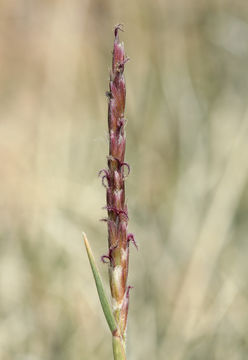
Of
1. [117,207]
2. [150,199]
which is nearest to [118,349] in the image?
[117,207]

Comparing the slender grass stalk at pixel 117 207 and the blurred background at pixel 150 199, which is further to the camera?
the blurred background at pixel 150 199

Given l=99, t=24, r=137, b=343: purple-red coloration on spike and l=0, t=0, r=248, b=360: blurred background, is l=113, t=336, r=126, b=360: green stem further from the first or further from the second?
l=0, t=0, r=248, b=360: blurred background

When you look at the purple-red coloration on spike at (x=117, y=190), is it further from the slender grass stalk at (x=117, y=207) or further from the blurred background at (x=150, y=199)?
the blurred background at (x=150, y=199)

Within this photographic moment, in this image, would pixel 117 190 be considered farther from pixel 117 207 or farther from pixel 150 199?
pixel 150 199

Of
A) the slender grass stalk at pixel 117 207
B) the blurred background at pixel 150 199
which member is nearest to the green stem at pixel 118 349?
the slender grass stalk at pixel 117 207

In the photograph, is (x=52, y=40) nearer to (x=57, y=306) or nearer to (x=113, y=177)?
(x=57, y=306)

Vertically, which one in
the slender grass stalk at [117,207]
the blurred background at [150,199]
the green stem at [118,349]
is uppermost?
the slender grass stalk at [117,207]
